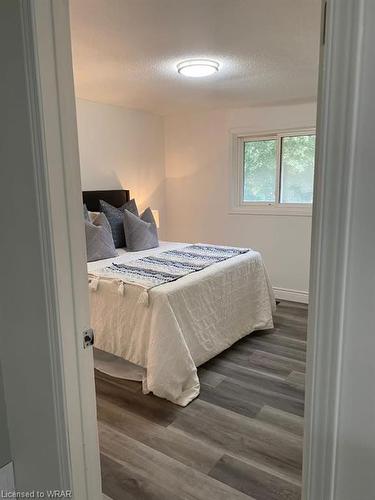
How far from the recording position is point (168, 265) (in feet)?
9.74

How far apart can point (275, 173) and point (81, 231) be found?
142 inches

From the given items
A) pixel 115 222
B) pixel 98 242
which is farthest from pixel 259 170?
pixel 98 242

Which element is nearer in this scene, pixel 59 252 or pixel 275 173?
pixel 59 252

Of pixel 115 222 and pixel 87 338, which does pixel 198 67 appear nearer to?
pixel 115 222

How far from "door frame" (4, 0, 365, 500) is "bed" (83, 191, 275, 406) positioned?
108cm

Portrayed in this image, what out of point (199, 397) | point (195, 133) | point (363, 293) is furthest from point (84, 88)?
point (363, 293)

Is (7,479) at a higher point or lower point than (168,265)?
lower

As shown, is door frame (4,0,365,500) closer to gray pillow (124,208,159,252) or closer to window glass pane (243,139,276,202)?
gray pillow (124,208,159,252)

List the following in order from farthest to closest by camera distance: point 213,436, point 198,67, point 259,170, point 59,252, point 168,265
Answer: point 259,170
point 168,265
point 198,67
point 213,436
point 59,252

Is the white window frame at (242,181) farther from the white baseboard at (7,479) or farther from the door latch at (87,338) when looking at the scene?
the white baseboard at (7,479)

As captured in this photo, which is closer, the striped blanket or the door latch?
the door latch

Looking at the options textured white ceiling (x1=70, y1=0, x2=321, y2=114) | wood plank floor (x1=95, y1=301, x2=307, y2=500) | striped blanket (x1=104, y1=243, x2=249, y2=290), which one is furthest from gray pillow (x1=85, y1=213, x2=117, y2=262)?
textured white ceiling (x1=70, y1=0, x2=321, y2=114)

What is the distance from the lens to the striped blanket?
101 inches

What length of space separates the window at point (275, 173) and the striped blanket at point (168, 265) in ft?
3.87
